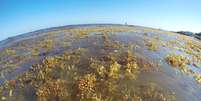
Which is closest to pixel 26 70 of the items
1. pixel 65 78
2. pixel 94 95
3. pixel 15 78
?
pixel 15 78

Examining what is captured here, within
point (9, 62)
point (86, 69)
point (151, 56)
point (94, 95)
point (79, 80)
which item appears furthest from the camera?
point (9, 62)

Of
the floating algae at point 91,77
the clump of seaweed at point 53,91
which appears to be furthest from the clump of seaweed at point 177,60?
the clump of seaweed at point 53,91

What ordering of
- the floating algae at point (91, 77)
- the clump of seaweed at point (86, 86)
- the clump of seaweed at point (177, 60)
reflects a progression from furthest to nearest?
the clump of seaweed at point (177, 60) → the floating algae at point (91, 77) → the clump of seaweed at point (86, 86)

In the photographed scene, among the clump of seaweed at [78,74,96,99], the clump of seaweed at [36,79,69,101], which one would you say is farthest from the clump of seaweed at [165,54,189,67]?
the clump of seaweed at [36,79,69,101]

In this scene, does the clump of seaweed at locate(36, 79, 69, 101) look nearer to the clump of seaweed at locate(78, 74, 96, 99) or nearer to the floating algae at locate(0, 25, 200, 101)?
the floating algae at locate(0, 25, 200, 101)

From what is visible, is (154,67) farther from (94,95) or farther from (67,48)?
(67,48)

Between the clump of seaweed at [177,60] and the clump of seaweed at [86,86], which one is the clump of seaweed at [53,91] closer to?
the clump of seaweed at [86,86]

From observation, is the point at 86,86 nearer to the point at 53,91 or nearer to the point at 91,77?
the point at 91,77

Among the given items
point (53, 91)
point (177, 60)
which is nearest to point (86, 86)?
point (53, 91)
